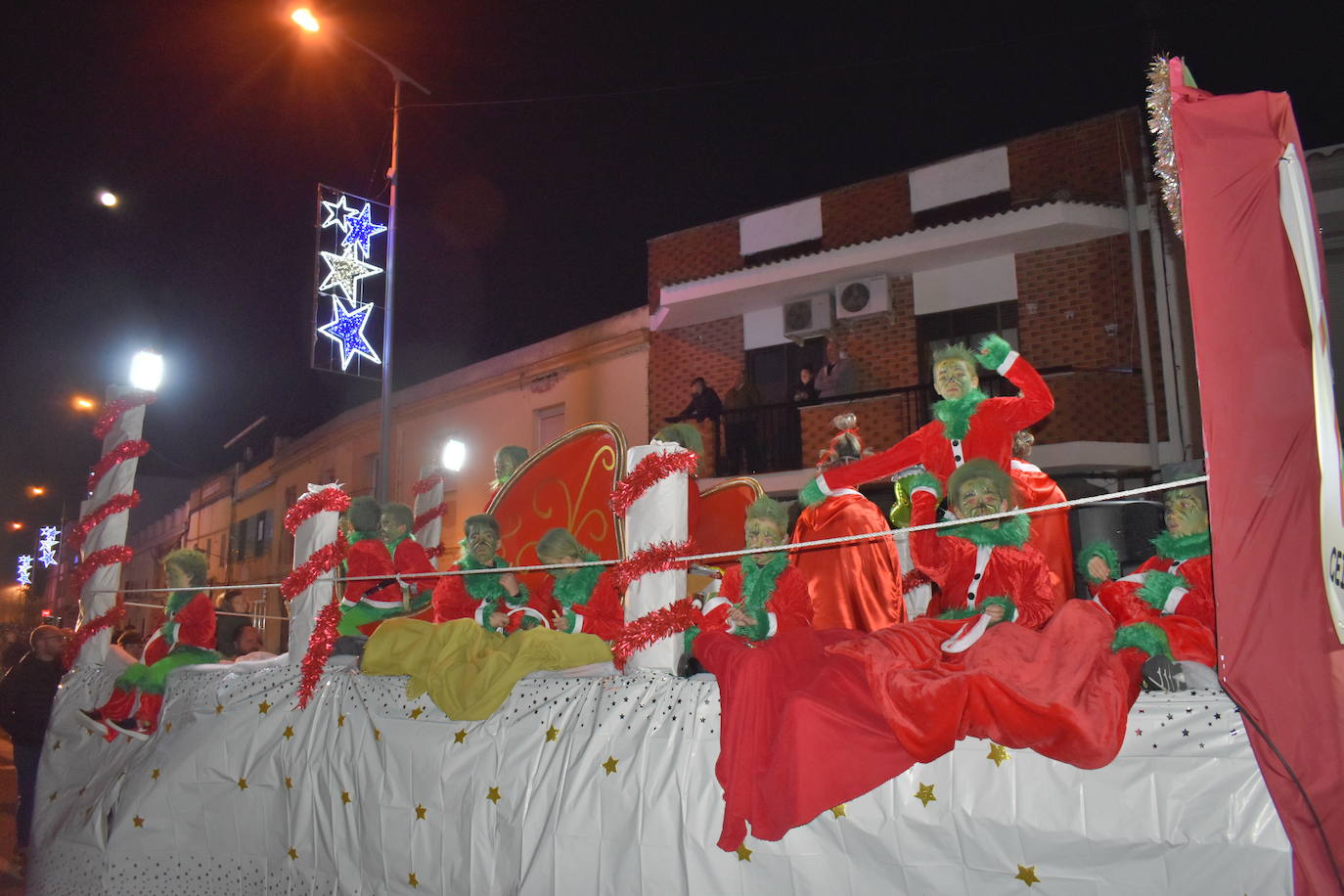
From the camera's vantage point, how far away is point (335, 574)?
16.7ft

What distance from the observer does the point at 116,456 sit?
6227mm

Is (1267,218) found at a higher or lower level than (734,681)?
higher

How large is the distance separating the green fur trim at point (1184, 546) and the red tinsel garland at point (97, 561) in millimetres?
5887

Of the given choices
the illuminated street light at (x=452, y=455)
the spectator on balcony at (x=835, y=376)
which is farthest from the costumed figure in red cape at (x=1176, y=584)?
the spectator on balcony at (x=835, y=376)

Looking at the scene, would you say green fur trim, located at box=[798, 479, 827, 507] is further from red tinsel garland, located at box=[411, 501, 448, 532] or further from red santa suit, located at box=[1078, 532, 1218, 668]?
red tinsel garland, located at box=[411, 501, 448, 532]

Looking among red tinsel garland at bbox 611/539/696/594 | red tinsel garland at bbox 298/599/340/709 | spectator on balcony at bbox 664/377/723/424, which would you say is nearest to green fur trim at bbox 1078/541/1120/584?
red tinsel garland at bbox 611/539/696/594

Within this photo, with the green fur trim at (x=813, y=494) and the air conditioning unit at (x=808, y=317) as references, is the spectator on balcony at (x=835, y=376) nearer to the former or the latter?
the air conditioning unit at (x=808, y=317)

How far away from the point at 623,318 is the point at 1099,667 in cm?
1262

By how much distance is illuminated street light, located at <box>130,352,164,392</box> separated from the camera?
6328mm

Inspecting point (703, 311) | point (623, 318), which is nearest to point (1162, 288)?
point (703, 311)

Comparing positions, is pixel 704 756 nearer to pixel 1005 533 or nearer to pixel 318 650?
pixel 1005 533

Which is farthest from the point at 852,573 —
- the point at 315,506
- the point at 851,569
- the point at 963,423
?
the point at 315,506

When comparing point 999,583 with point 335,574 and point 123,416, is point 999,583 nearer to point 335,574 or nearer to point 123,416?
point 335,574

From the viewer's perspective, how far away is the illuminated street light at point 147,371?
633 cm
